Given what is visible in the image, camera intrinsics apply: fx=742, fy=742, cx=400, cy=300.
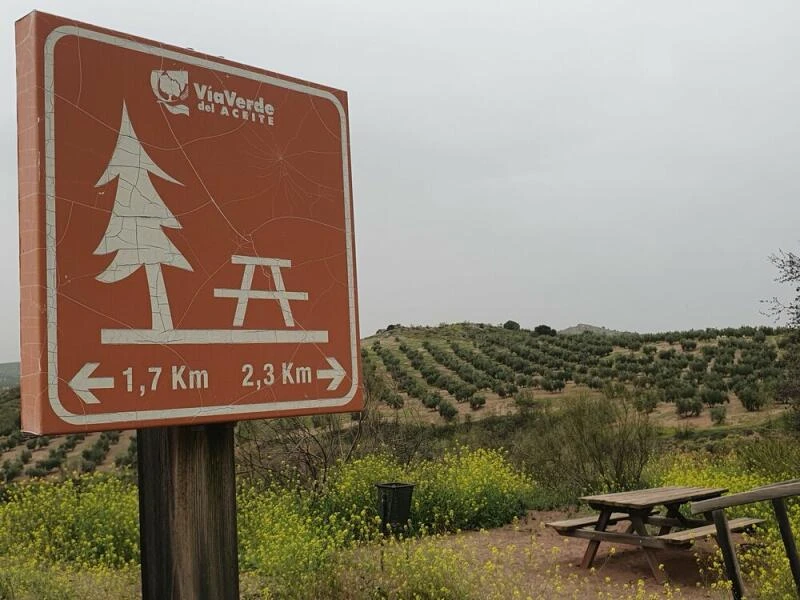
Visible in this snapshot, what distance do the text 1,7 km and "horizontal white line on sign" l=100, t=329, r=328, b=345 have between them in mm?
95

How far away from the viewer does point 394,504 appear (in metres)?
8.84

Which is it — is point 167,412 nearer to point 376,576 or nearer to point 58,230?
point 58,230

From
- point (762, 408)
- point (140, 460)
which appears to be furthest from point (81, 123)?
point (762, 408)

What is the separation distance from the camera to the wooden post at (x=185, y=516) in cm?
267

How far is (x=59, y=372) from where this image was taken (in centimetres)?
229

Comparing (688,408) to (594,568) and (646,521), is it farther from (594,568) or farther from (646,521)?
(594,568)


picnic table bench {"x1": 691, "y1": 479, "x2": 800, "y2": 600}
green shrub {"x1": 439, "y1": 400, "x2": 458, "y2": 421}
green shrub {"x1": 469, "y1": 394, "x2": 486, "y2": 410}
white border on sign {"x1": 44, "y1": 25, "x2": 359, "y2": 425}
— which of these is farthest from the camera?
green shrub {"x1": 469, "y1": 394, "x2": 486, "y2": 410}

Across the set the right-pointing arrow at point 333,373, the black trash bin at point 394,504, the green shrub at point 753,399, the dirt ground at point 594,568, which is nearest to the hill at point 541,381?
the green shrub at point 753,399

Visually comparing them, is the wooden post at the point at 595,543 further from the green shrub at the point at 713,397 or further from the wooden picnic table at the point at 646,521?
the green shrub at the point at 713,397

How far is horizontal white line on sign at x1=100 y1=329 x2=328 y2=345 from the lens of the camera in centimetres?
244

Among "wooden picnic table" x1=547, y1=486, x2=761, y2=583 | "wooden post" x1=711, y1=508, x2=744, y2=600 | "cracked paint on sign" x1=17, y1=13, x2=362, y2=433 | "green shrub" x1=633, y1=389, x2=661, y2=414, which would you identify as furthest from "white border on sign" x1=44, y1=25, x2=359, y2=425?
"green shrub" x1=633, y1=389, x2=661, y2=414

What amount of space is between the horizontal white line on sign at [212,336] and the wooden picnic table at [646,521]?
4.96 m

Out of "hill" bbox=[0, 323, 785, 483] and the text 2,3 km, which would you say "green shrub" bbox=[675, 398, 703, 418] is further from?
the text 2,3 km

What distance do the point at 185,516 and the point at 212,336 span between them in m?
0.67
